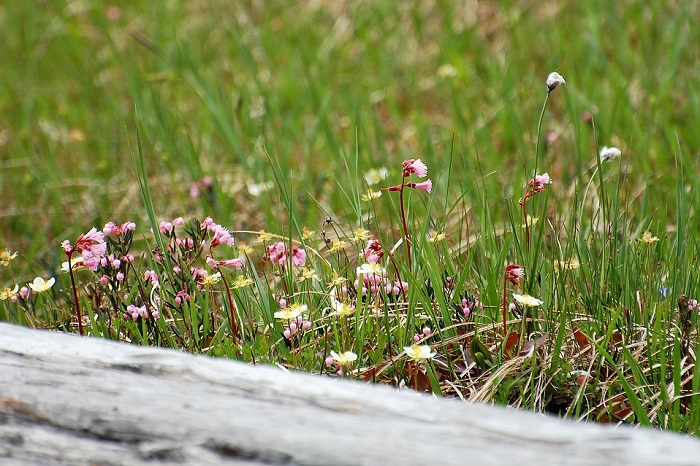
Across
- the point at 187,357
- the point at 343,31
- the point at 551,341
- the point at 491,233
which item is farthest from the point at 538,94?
the point at 187,357

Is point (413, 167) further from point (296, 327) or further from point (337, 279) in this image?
point (296, 327)

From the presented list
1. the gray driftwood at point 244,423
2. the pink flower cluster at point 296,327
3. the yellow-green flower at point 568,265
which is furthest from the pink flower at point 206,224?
the yellow-green flower at point 568,265

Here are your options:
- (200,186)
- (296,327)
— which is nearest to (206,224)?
(296,327)

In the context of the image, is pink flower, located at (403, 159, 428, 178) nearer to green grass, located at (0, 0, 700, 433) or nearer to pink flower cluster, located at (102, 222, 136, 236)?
green grass, located at (0, 0, 700, 433)

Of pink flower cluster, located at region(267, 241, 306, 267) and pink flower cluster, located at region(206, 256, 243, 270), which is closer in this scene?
pink flower cluster, located at region(206, 256, 243, 270)

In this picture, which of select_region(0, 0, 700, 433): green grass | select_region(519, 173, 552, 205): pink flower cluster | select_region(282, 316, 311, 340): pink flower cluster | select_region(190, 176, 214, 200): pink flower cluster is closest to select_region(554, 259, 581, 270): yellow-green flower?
select_region(0, 0, 700, 433): green grass

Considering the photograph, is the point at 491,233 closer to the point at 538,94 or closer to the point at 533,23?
the point at 538,94

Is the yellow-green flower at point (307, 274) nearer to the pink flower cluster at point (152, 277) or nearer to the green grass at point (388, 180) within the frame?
the green grass at point (388, 180)
